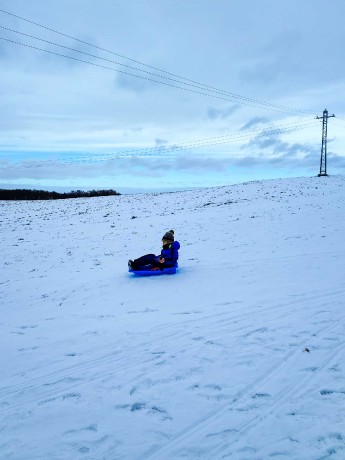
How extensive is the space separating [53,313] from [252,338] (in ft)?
16.0

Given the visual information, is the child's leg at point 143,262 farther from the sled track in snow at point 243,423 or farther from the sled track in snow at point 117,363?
the sled track in snow at point 243,423

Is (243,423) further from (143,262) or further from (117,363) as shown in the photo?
(143,262)

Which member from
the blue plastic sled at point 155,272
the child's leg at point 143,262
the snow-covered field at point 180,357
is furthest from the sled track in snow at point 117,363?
the child's leg at point 143,262

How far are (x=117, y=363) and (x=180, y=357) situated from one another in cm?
104

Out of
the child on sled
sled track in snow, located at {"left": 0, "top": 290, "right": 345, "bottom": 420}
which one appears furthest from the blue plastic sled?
sled track in snow, located at {"left": 0, "top": 290, "right": 345, "bottom": 420}

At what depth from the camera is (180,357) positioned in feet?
18.5

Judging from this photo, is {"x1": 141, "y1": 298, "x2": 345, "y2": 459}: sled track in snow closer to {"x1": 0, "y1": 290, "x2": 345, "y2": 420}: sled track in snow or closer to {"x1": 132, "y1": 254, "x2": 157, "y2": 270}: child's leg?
{"x1": 0, "y1": 290, "x2": 345, "y2": 420}: sled track in snow

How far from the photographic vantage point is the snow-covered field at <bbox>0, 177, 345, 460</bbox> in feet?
12.6

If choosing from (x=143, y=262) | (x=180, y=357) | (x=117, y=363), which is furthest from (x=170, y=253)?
(x=117, y=363)

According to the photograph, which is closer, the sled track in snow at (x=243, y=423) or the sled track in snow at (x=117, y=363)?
the sled track in snow at (x=243, y=423)

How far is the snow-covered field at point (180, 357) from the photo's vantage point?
151 inches

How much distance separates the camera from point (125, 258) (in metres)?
14.0

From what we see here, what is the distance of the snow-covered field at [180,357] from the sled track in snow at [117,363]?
3 cm

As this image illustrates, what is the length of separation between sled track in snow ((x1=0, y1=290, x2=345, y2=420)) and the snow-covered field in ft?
0.08
